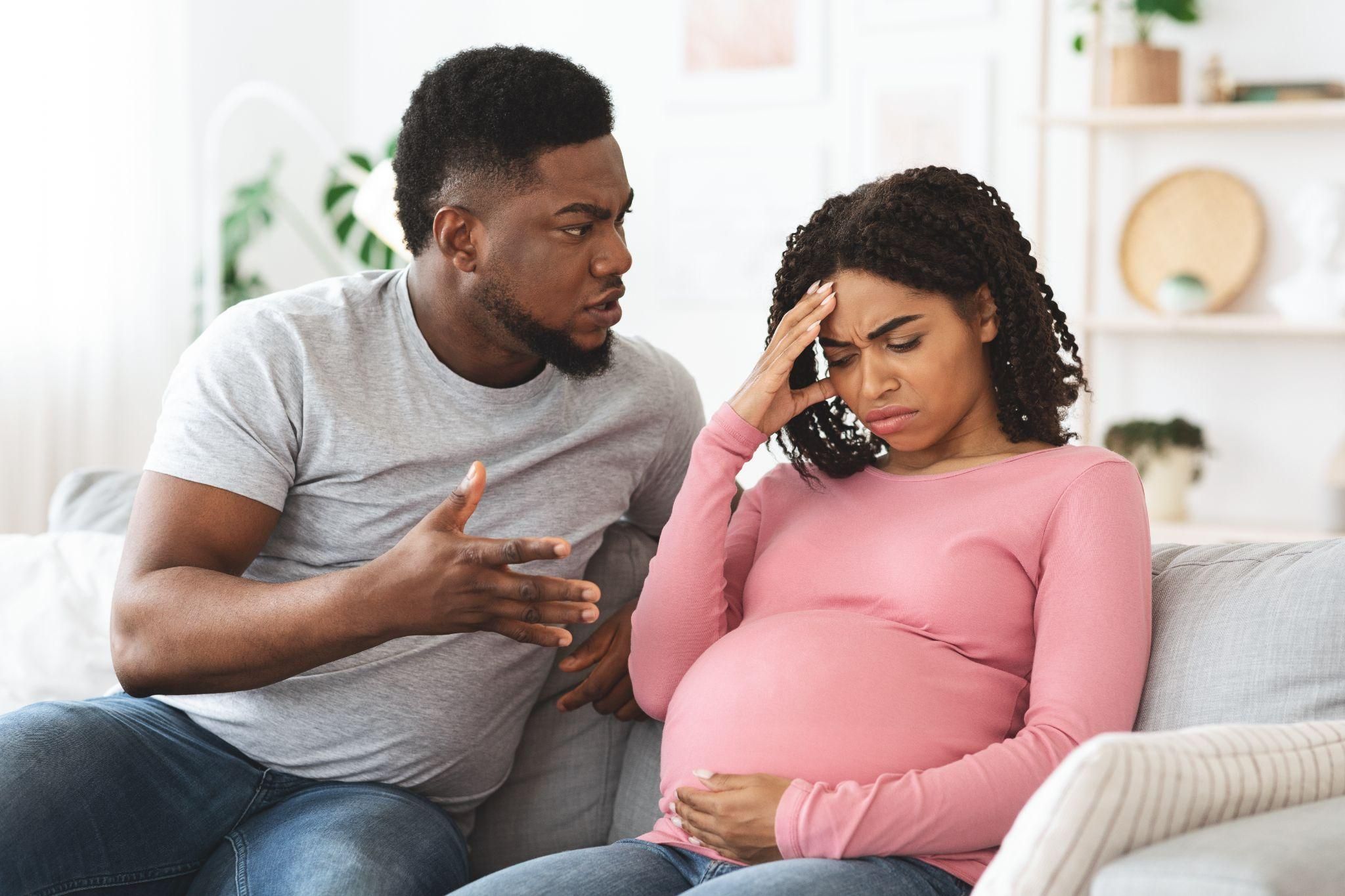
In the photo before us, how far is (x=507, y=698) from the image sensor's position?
157 cm

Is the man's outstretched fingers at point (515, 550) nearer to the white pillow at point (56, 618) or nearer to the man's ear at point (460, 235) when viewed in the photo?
the man's ear at point (460, 235)

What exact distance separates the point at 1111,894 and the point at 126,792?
978 mm

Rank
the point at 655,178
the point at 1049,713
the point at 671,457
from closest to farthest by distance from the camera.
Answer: the point at 1049,713 < the point at 671,457 < the point at 655,178

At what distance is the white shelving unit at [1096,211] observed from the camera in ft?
10.1

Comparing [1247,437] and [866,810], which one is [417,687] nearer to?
[866,810]

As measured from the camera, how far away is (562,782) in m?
1.65

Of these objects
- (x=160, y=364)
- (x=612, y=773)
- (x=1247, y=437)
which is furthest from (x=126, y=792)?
(x=1247, y=437)

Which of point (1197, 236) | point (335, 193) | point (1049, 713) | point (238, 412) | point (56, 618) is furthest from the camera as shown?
point (335, 193)

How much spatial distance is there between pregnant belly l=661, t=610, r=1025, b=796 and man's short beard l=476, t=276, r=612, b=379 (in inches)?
17.2

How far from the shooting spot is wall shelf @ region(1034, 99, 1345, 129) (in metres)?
3.06

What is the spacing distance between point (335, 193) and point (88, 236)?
652mm

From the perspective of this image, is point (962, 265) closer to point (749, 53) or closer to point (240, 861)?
point (240, 861)

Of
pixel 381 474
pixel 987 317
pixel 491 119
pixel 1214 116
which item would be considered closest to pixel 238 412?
pixel 381 474

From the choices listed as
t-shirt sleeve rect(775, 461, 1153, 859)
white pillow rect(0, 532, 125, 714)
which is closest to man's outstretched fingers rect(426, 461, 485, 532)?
t-shirt sleeve rect(775, 461, 1153, 859)
